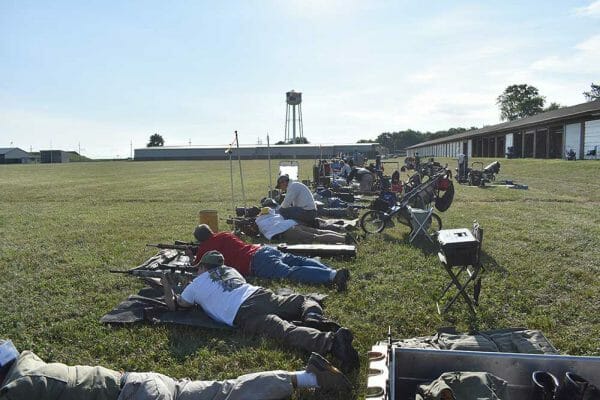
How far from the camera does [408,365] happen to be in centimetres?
326

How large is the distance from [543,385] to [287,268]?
4109mm

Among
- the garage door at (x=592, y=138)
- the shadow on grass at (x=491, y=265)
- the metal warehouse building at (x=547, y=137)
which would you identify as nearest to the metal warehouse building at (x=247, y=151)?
the metal warehouse building at (x=547, y=137)

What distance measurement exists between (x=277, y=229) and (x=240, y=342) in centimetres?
474

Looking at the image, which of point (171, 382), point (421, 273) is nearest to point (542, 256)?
point (421, 273)

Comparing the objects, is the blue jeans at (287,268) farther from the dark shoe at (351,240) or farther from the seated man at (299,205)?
the seated man at (299,205)

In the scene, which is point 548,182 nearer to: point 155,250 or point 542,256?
point 542,256

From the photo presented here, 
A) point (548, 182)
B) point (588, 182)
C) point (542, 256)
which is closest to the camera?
point (542, 256)

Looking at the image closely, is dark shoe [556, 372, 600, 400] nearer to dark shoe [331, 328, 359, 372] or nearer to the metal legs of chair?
dark shoe [331, 328, 359, 372]

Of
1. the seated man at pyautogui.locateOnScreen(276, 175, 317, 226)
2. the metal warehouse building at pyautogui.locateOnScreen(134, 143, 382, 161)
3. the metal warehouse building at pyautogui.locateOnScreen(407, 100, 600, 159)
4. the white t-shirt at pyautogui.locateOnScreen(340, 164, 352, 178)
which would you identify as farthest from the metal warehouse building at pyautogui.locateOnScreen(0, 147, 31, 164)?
the seated man at pyautogui.locateOnScreen(276, 175, 317, 226)

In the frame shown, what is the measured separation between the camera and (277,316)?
4824 mm

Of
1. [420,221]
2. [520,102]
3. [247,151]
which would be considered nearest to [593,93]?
[520,102]

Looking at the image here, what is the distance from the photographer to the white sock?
366 cm

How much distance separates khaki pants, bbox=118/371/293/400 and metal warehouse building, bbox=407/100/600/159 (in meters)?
29.8

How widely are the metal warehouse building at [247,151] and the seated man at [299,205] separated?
199ft
